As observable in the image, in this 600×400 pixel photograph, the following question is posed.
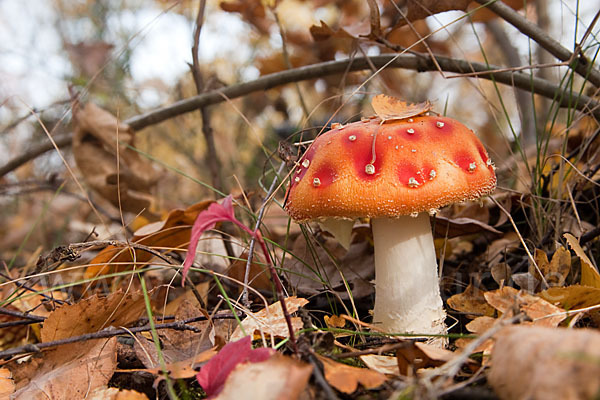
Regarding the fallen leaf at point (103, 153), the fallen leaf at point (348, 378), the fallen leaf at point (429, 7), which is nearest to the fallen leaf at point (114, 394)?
the fallen leaf at point (348, 378)

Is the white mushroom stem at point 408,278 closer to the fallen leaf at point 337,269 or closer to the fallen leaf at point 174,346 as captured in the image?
the fallen leaf at point 337,269

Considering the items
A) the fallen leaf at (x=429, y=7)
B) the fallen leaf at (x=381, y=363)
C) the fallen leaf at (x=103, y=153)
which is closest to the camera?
the fallen leaf at (x=381, y=363)

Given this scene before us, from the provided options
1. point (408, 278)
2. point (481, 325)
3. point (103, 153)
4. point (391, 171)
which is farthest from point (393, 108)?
point (103, 153)

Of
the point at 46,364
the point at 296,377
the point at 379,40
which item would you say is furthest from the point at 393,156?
the point at 46,364

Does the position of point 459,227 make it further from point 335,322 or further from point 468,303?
point 335,322

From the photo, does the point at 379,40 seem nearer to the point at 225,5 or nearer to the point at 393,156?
the point at 393,156

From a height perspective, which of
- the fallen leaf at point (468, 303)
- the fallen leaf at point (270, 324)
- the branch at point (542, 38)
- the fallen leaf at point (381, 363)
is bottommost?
the fallen leaf at point (468, 303)

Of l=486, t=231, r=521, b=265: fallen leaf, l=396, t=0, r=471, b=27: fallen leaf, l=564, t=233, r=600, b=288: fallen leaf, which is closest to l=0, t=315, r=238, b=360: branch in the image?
l=564, t=233, r=600, b=288: fallen leaf
